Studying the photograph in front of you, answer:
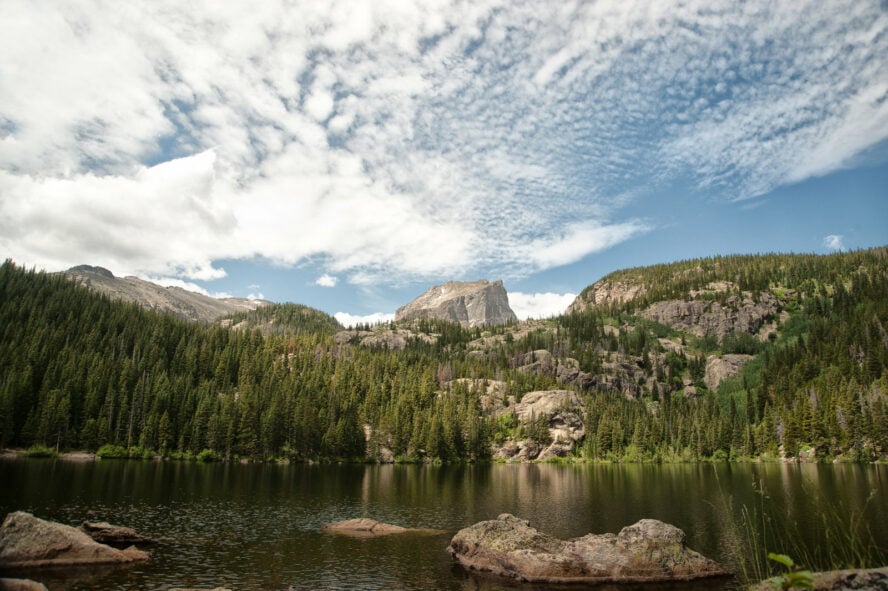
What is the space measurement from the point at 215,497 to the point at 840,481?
304 feet

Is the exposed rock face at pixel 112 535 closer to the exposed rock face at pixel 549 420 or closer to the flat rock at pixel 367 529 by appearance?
the flat rock at pixel 367 529

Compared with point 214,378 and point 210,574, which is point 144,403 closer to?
point 214,378

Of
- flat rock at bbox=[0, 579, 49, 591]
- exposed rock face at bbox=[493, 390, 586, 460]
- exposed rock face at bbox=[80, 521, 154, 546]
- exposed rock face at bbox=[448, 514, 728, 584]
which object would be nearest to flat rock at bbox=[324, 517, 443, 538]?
exposed rock face at bbox=[448, 514, 728, 584]

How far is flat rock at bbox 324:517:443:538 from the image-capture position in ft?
154

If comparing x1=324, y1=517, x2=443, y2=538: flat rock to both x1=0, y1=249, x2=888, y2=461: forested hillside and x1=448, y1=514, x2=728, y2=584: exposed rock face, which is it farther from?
x1=0, y1=249, x2=888, y2=461: forested hillside

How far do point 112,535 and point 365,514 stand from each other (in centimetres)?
2559

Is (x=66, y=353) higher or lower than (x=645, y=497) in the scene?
higher

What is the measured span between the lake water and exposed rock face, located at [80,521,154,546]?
6.29ft

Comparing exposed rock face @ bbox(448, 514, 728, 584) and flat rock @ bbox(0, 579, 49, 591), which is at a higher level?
flat rock @ bbox(0, 579, 49, 591)

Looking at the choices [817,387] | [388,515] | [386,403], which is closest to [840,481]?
[388,515]

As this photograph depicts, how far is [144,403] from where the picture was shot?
137m

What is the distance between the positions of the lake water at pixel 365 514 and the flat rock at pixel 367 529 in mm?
2080

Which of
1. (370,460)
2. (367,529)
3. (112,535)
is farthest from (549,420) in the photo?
(112,535)

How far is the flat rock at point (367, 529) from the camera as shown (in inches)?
1852
